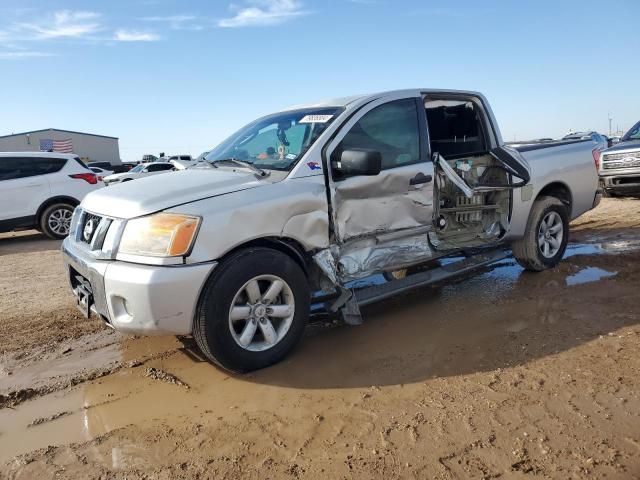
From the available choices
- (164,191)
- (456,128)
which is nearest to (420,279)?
(456,128)

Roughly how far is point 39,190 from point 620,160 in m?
11.5

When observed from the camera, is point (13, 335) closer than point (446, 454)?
No

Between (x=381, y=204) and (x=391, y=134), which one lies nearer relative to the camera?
(x=381, y=204)

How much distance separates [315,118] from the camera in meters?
4.17

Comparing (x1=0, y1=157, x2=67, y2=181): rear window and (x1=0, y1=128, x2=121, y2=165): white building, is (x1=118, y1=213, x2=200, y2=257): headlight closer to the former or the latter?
(x1=0, y1=157, x2=67, y2=181): rear window

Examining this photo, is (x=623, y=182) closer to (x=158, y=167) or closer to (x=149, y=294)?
(x=149, y=294)

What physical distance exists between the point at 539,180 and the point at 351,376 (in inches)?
133

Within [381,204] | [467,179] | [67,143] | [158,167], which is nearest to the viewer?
[381,204]

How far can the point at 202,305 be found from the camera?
3234 millimetres

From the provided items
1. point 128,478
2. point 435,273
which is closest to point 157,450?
point 128,478

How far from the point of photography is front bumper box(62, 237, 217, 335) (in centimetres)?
311

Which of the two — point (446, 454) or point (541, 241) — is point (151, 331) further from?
point (541, 241)

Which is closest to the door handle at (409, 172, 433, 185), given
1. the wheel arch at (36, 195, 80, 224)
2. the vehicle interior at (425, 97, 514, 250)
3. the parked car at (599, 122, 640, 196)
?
the vehicle interior at (425, 97, 514, 250)

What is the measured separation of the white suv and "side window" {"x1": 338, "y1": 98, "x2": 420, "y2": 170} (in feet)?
26.2
